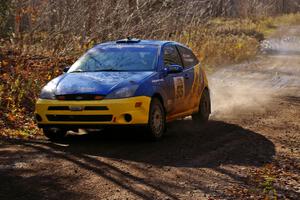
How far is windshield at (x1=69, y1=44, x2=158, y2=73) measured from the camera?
10.0 metres

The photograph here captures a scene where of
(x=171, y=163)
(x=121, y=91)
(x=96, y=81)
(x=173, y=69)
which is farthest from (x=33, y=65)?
(x=171, y=163)

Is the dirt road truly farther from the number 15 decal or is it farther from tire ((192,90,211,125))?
the number 15 decal

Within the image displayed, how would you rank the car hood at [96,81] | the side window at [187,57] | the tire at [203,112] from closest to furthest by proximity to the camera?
the car hood at [96,81], the side window at [187,57], the tire at [203,112]

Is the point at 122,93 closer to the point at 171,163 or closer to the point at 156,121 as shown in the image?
the point at 156,121

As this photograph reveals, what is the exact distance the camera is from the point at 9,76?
45.2 ft

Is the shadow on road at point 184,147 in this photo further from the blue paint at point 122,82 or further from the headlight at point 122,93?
the blue paint at point 122,82

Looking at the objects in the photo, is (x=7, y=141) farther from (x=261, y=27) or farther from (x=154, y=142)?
(x=261, y=27)

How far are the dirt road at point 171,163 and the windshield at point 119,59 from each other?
1136 mm

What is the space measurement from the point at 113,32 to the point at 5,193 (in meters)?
11.7

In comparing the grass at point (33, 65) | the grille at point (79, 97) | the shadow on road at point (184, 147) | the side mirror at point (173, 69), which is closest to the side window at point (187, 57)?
the side mirror at point (173, 69)

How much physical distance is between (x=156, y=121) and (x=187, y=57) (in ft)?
8.30

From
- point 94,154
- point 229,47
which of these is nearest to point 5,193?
point 94,154

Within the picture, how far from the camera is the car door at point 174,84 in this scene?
33.2 feet

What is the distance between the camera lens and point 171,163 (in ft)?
26.0
